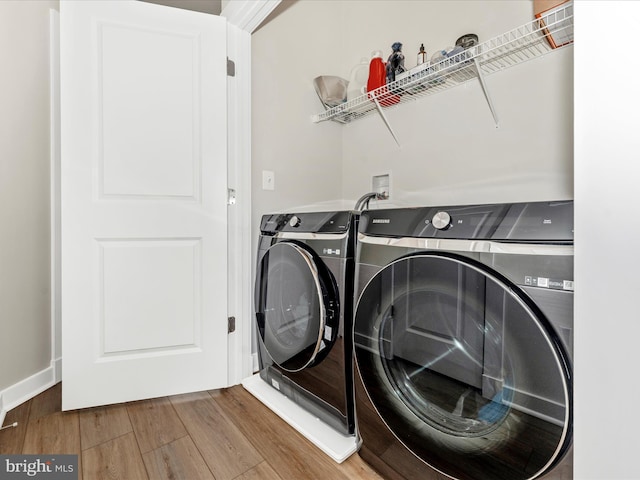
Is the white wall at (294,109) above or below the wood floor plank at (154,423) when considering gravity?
above

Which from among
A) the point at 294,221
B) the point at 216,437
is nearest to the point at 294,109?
the point at 294,221

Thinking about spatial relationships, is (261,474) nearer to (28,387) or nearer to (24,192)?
(28,387)

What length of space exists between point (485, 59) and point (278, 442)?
178 centimetres

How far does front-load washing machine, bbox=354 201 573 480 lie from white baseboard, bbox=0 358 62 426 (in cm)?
159

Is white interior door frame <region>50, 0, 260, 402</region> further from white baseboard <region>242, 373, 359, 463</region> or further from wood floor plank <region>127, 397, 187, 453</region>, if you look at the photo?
wood floor plank <region>127, 397, 187, 453</region>

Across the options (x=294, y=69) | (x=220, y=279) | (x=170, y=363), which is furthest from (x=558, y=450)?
(x=294, y=69)

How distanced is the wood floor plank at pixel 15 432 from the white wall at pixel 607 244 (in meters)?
1.72

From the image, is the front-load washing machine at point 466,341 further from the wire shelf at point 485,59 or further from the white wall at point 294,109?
the white wall at point 294,109

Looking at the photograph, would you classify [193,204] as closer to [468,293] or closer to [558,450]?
[468,293]

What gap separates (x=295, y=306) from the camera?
1.39 m

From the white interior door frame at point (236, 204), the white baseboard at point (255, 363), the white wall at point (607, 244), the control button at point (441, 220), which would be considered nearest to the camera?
the white wall at point (607, 244)

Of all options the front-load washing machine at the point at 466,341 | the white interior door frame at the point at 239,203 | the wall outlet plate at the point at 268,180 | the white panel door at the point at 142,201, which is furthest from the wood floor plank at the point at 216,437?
the wall outlet plate at the point at 268,180

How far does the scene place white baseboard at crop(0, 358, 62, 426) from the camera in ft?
4.62

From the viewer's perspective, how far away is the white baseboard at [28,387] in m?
1.41
